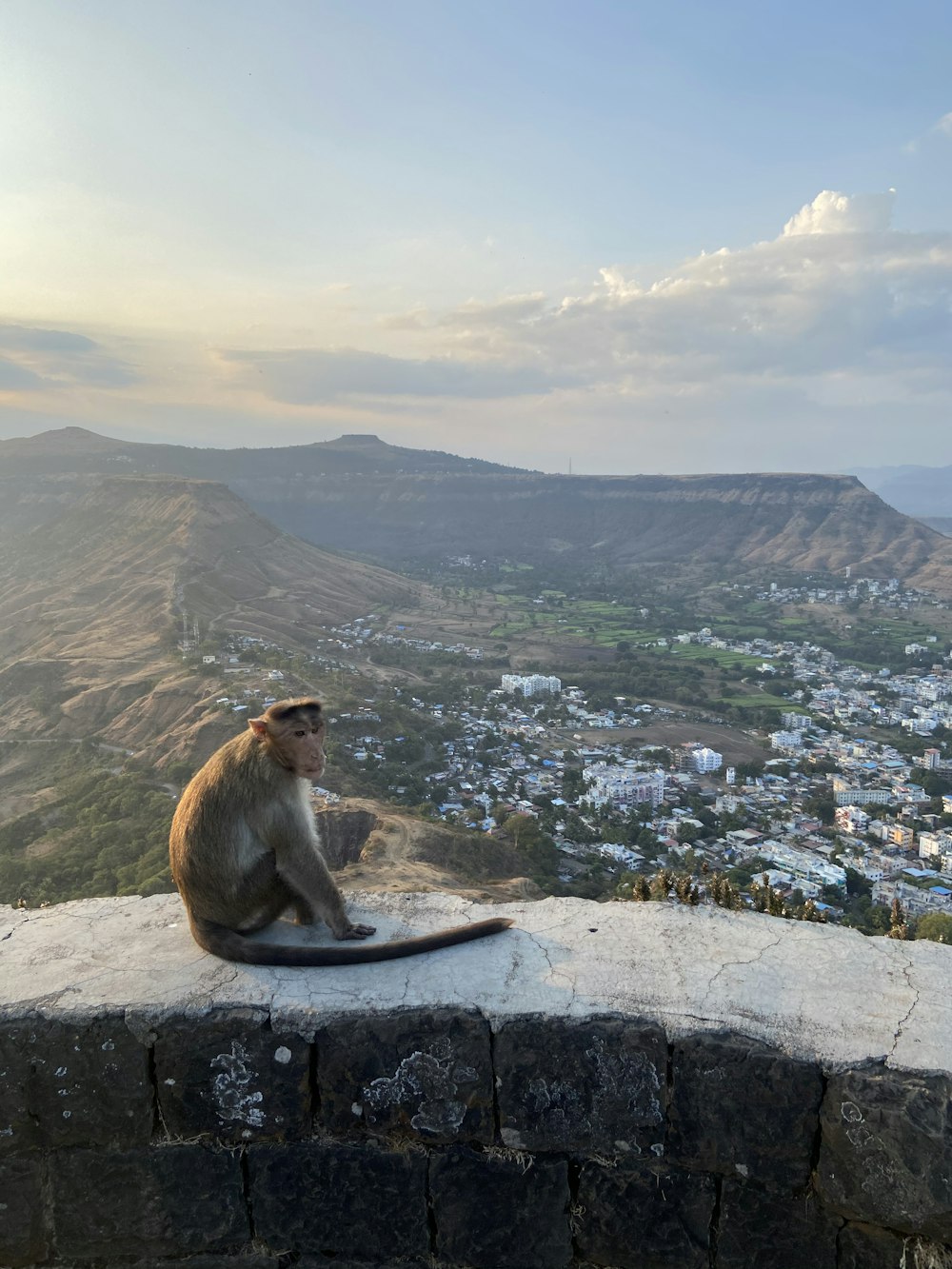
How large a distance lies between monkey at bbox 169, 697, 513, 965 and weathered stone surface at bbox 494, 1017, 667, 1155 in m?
0.59

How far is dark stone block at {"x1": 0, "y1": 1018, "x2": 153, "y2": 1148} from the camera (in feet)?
9.12

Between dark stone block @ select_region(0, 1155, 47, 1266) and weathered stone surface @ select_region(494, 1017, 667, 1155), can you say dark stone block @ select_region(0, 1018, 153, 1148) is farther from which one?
weathered stone surface @ select_region(494, 1017, 667, 1155)

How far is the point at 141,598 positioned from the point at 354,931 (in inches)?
1666

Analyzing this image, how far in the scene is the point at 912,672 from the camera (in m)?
46.4

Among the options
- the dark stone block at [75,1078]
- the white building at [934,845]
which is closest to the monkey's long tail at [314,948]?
the dark stone block at [75,1078]

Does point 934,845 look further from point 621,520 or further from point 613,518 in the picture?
point 613,518

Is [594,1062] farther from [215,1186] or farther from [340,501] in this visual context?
[340,501]

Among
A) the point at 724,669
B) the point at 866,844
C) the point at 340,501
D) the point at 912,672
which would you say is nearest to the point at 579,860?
the point at 866,844

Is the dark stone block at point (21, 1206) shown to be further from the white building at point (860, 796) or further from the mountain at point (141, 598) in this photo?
the white building at point (860, 796)

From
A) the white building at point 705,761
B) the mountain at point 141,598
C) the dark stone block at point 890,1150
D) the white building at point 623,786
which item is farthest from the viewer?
the white building at point 705,761

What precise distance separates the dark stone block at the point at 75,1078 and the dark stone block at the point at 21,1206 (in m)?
0.10

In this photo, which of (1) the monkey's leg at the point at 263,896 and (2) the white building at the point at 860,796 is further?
(2) the white building at the point at 860,796

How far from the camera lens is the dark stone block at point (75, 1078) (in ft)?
9.12

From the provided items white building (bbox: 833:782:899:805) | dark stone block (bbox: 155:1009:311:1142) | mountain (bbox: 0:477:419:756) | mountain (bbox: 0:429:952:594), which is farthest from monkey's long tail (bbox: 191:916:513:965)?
mountain (bbox: 0:429:952:594)
